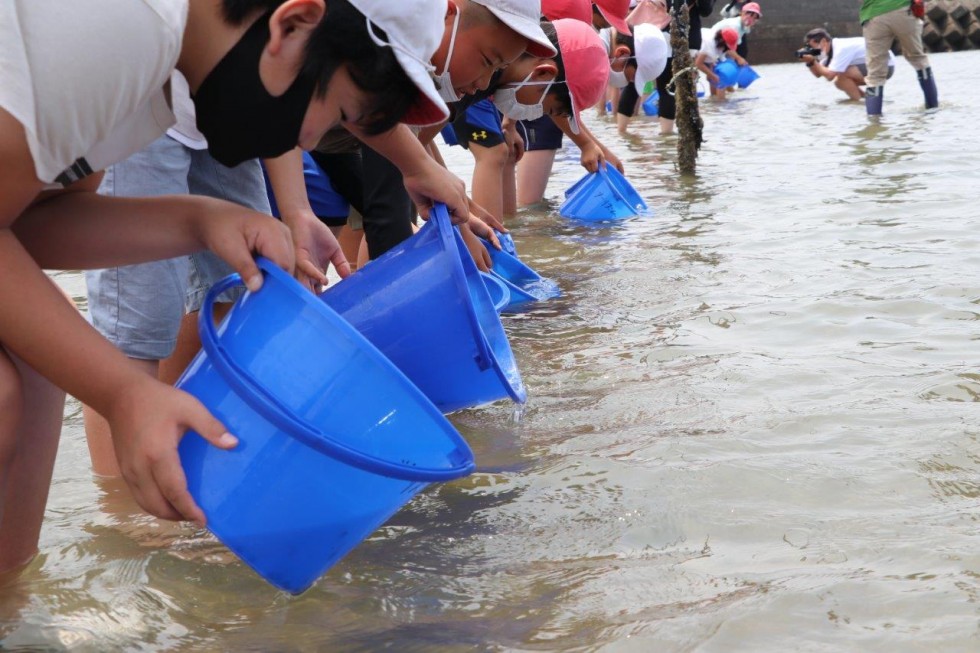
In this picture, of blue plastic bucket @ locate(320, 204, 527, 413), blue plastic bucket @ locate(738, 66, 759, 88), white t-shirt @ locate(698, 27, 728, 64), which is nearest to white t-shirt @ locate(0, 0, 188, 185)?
blue plastic bucket @ locate(320, 204, 527, 413)

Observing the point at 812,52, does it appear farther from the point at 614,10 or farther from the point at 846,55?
the point at 614,10

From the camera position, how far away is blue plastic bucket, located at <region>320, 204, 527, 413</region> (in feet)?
6.81

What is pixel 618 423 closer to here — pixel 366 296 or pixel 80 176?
pixel 366 296

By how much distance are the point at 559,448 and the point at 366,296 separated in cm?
71

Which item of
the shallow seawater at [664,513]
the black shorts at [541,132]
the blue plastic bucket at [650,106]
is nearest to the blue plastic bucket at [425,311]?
the shallow seawater at [664,513]

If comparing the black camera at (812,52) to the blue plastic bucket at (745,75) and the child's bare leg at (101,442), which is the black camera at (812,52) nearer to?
the blue plastic bucket at (745,75)

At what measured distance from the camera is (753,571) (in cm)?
190

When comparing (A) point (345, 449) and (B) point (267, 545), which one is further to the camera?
(B) point (267, 545)

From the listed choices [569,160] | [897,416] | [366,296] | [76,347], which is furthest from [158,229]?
[569,160]

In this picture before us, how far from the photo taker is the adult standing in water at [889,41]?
10.8 meters

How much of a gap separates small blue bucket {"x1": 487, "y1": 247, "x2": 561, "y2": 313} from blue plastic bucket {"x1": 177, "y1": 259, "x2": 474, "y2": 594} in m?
2.47

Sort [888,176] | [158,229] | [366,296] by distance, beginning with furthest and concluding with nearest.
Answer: [888,176], [366,296], [158,229]

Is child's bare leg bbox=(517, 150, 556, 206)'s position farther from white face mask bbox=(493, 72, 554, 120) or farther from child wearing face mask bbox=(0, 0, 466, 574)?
child wearing face mask bbox=(0, 0, 466, 574)

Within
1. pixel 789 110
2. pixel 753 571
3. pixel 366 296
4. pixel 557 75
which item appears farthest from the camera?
pixel 789 110
